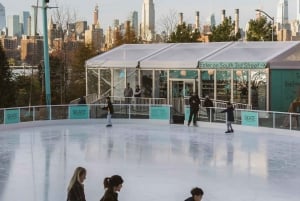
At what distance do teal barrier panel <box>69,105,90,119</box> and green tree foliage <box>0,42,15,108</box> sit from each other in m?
16.5

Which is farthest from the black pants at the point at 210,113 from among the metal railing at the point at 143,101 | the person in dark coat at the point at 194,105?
the metal railing at the point at 143,101

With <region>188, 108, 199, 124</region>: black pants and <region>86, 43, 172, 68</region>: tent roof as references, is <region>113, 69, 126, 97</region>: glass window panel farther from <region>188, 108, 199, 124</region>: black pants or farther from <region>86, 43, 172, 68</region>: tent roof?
<region>188, 108, 199, 124</region>: black pants

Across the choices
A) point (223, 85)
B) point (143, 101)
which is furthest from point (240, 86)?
point (143, 101)

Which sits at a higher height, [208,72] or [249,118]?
[208,72]

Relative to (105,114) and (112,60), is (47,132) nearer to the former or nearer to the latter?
(105,114)

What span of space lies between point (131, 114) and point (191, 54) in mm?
5369

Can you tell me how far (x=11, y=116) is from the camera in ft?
75.6

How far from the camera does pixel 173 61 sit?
91.9 feet

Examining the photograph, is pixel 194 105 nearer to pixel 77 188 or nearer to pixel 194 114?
pixel 194 114

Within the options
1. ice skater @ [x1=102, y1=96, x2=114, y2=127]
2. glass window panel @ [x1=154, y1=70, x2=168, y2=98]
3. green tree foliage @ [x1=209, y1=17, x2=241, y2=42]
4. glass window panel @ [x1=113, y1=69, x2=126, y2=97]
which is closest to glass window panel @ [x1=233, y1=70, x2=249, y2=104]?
glass window panel @ [x1=154, y1=70, x2=168, y2=98]

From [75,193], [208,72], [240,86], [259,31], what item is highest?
[259,31]

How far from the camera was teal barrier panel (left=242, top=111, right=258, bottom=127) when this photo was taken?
21.8m

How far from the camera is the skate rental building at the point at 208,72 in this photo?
2469 centimetres

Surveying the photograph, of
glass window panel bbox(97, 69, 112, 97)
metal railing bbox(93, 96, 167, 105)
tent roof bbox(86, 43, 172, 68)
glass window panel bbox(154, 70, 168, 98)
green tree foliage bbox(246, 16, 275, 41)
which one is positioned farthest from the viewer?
green tree foliage bbox(246, 16, 275, 41)
